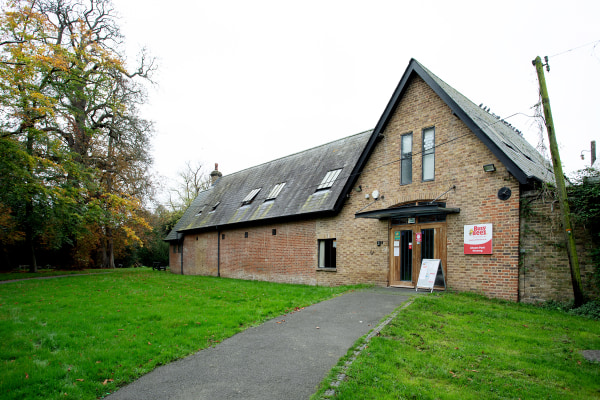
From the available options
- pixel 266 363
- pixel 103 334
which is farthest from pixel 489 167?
pixel 103 334

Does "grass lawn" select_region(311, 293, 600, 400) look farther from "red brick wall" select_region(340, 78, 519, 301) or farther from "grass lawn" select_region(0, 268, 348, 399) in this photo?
"grass lawn" select_region(0, 268, 348, 399)

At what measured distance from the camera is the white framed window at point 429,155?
37.6ft

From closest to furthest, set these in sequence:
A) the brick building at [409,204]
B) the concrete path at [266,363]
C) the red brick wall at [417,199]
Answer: the concrete path at [266,363] < the red brick wall at [417,199] < the brick building at [409,204]

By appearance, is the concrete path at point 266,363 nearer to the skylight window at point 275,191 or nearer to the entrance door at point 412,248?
the entrance door at point 412,248

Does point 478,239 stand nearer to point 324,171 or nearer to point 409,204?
point 409,204

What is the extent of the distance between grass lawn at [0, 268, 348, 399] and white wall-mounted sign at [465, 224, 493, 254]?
4.43 metres

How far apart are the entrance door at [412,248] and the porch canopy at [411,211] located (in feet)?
1.57

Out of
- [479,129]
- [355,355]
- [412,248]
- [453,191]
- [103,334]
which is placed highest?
[479,129]

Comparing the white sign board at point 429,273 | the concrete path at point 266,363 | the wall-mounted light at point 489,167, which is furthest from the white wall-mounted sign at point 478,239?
the concrete path at point 266,363

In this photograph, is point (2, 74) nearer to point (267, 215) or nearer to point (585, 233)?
point (267, 215)

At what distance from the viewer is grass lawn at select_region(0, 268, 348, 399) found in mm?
4441

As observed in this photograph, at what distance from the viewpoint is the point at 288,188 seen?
1892cm

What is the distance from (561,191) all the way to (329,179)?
379 inches

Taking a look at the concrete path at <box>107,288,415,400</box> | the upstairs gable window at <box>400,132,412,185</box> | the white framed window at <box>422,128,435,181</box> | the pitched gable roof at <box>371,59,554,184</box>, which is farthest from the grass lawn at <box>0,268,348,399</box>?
the pitched gable roof at <box>371,59,554,184</box>
